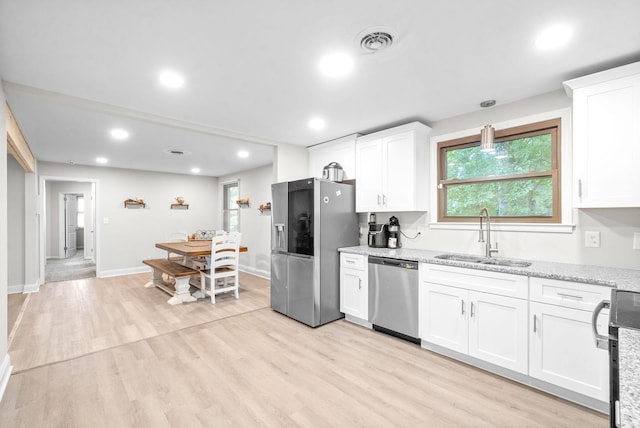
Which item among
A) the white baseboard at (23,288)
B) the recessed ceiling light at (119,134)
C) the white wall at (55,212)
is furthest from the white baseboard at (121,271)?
the recessed ceiling light at (119,134)

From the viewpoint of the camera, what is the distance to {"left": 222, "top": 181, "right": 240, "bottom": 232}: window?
7238 mm

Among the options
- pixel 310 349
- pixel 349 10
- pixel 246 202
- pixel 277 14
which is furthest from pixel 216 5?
pixel 246 202

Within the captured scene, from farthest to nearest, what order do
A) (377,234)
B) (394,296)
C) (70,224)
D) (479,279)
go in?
(70,224) < (377,234) < (394,296) < (479,279)

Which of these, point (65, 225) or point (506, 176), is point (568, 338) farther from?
point (65, 225)

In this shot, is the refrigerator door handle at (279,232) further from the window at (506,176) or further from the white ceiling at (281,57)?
the window at (506,176)

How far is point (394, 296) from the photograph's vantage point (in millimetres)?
3027

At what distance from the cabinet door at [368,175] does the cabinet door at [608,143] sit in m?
1.77

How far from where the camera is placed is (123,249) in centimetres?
645

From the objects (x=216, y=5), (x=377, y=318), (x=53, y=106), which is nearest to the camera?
(x=216, y=5)

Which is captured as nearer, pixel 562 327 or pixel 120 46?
pixel 120 46

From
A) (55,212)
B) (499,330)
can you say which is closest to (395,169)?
(499,330)

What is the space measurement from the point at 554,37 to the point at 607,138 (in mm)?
848

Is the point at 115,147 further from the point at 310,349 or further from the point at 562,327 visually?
the point at 562,327

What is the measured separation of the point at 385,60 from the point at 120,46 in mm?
1712
